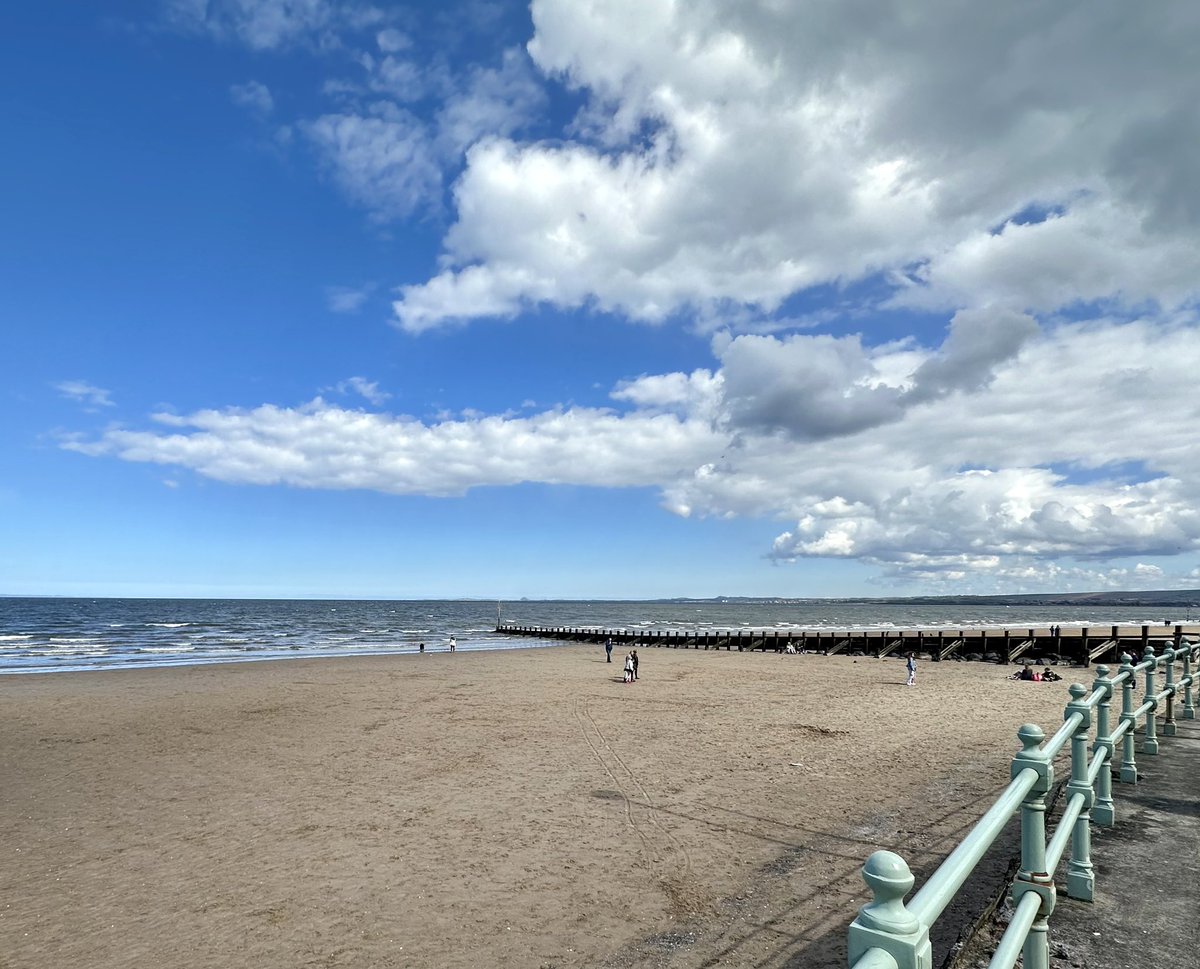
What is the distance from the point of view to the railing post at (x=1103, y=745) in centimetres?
515

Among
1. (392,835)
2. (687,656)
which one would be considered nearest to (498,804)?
(392,835)

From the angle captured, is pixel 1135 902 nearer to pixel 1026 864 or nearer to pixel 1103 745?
pixel 1103 745

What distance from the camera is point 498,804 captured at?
10.5m

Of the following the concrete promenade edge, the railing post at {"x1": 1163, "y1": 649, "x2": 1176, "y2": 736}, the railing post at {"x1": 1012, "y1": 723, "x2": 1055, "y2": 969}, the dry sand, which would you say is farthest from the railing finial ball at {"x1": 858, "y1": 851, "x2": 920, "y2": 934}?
the railing post at {"x1": 1163, "y1": 649, "x2": 1176, "y2": 736}

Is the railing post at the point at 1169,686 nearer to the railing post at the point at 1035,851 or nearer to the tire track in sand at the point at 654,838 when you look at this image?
the tire track in sand at the point at 654,838

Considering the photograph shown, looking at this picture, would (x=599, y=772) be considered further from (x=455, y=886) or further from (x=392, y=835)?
(x=455, y=886)

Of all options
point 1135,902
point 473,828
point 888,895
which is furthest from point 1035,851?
point 473,828

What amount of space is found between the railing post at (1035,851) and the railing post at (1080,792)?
152 cm

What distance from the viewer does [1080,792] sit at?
167 inches

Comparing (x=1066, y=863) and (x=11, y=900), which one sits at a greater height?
(x=1066, y=863)

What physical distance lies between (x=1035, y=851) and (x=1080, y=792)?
1.67 m

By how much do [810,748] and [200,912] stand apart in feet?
34.1

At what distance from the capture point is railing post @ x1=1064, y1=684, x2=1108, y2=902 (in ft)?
14.1

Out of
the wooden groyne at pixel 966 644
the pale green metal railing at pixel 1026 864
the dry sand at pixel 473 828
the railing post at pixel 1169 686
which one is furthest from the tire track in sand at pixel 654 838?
the wooden groyne at pixel 966 644
